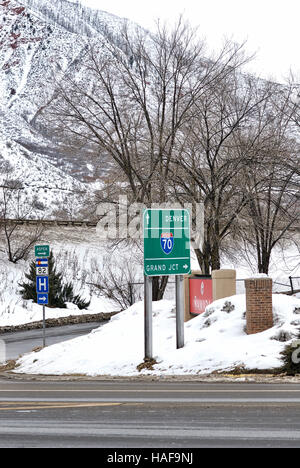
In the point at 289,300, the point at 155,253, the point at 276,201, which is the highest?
the point at 276,201

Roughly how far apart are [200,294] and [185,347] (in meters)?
3.71

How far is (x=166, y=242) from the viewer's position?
1717cm

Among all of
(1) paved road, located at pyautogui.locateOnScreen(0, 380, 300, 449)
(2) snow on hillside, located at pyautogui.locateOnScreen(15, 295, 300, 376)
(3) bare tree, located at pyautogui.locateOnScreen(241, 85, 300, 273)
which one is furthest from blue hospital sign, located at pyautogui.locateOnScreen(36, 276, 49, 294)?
(1) paved road, located at pyautogui.locateOnScreen(0, 380, 300, 449)

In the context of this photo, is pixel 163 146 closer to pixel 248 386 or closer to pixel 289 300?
pixel 289 300

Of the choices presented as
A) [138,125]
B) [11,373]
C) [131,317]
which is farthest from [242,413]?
[138,125]

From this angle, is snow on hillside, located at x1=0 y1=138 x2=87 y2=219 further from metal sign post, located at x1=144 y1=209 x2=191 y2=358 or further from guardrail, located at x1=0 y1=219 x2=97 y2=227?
metal sign post, located at x1=144 y1=209 x2=191 y2=358

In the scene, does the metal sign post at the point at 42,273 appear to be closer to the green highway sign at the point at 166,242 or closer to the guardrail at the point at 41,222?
the green highway sign at the point at 166,242

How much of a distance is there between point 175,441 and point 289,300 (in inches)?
413

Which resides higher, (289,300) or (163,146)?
(163,146)

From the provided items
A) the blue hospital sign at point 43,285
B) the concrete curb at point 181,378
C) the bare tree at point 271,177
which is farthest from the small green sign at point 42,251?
the bare tree at point 271,177

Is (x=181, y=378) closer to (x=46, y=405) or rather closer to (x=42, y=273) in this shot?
(x=46, y=405)

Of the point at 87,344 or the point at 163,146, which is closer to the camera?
the point at 87,344

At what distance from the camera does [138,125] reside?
30984 mm
